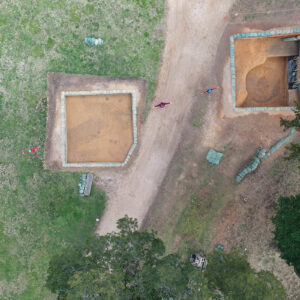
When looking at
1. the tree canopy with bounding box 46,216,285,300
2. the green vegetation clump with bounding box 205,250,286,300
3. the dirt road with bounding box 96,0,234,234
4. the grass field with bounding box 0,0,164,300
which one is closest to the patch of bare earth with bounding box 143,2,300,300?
the dirt road with bounding box 96,0,234,234

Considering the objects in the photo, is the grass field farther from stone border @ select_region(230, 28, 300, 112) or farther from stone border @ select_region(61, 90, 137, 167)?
stone border @ select_region(230, 28, 300, 112)

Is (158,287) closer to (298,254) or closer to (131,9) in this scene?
(298,254)

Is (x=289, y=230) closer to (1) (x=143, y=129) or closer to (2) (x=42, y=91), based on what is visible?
(1) (x=143, y=129)

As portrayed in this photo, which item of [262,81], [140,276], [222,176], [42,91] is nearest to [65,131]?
[42,91]

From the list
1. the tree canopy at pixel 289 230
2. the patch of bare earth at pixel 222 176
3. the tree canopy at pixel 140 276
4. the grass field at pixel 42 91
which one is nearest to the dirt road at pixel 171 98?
the patch of bare earth at pixel 222 176

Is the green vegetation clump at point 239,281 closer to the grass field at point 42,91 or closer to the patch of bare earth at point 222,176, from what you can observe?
the patch of bare earth at point 222,176

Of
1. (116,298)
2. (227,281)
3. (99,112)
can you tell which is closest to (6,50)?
(99,112)
